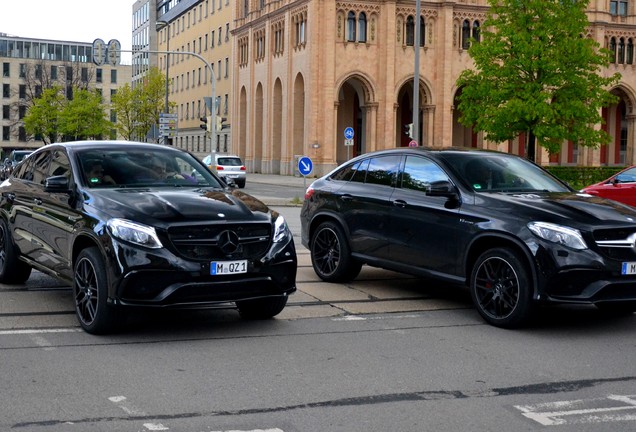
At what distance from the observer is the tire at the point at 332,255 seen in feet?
34.0

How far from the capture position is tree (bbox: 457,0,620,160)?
122 feet

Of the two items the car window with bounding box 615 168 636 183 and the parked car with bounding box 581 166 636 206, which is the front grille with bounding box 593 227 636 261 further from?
the car window with bounding box 615 168 636 183

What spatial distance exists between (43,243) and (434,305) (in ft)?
13.1

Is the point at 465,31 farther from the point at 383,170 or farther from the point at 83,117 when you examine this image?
the point at 383,170

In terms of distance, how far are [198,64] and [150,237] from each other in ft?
276

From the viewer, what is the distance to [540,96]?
37.2 metres

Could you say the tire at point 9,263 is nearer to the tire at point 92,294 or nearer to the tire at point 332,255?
the tire at point 92,294

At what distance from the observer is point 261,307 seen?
8.34 metres

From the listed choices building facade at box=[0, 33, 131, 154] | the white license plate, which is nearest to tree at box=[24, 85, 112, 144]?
building facade at box=[0, 33, 131, 154]

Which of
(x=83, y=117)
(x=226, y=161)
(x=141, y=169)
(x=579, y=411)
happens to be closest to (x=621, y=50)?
(x=226, y=161)

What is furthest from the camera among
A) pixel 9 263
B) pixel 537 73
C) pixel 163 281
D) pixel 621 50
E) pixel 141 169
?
pixel 621 50

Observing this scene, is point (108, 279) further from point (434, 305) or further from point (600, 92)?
point (600, 92)

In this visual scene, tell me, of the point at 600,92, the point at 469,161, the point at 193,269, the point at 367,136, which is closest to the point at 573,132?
the point at 600,92

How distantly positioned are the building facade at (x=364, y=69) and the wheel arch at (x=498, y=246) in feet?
155
